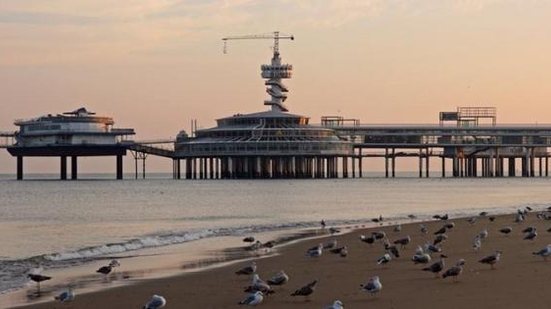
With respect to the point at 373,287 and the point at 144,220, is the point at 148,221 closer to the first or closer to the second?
the point at 144,220

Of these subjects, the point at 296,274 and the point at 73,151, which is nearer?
the point at 296,274

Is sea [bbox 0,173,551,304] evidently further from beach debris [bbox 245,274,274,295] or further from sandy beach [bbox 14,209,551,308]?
beach debris [bbox 245,274,274,295]

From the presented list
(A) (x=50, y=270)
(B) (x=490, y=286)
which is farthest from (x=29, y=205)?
(B) (x=490, y=286)

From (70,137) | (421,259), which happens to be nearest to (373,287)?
(421,259)

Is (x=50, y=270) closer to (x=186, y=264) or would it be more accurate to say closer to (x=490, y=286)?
(x=186, y=264)

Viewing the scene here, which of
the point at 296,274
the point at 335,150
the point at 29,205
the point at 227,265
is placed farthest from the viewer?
the point at 335,150

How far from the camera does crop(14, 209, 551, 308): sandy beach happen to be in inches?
752

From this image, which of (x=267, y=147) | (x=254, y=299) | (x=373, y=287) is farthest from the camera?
(x=267, y=147)

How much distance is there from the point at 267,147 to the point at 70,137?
28130mm

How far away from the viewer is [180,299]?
20672 millimetres

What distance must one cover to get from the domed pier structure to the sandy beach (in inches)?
4690

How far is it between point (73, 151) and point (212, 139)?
19173 millimetres

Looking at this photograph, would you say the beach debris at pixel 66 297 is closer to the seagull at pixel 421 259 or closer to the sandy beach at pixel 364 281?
the sandy beach at pixel 364 281

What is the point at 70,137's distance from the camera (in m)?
158
